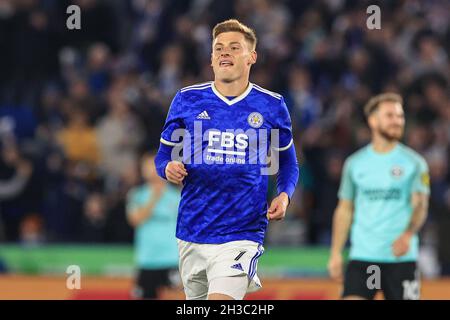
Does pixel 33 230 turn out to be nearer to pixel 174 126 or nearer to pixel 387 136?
pixel 387 136

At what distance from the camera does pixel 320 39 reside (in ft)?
53.8

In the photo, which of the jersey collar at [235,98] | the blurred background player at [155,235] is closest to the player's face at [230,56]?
the jersey collar at [235,98]

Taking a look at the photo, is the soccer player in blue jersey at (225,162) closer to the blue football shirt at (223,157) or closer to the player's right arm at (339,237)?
the blue football shirt at (223,157)

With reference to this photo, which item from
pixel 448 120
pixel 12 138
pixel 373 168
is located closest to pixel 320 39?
pixel 448 120

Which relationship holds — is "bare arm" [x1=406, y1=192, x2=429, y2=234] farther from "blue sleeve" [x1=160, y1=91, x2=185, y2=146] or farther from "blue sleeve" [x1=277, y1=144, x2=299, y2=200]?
"blue sleeve" [x1=160, y1=91, x2=185, y2=146]

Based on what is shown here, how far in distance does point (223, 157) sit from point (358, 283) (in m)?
2.45

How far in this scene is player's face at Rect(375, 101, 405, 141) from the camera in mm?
8695

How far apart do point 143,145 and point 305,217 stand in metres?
2.53

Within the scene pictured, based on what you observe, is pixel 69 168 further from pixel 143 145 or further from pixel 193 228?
pixel 193 228

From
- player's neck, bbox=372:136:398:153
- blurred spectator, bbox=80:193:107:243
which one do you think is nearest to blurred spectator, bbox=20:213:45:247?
blurred spectator, bbox=80:193:107:243

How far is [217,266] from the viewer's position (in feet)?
20.4

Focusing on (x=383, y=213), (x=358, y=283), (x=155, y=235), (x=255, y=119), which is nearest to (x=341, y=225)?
(x=383, y=213)

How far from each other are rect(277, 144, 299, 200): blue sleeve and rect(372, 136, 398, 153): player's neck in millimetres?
2398

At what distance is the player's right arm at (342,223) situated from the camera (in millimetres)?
8500
